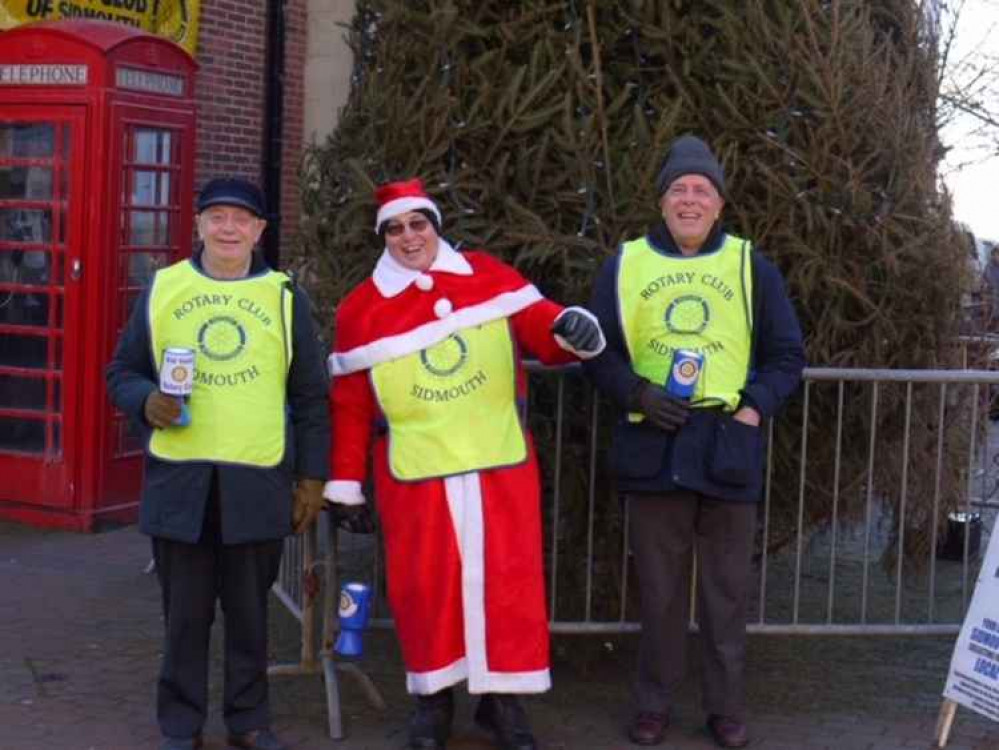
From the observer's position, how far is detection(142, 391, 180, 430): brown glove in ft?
16.1

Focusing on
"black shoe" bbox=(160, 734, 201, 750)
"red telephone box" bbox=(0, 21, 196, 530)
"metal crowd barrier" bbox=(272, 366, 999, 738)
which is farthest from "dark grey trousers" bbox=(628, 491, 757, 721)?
"red telephone box" bbox=(0, 21, 196, 530)

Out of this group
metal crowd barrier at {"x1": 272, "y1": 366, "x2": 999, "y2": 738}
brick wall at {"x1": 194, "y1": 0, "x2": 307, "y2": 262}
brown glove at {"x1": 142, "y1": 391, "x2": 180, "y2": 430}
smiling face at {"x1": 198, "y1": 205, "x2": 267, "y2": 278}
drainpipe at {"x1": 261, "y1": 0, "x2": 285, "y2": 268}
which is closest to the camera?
brown glove at {"x1": 142, "y1": 391, "x2": 180, "y2": 430}

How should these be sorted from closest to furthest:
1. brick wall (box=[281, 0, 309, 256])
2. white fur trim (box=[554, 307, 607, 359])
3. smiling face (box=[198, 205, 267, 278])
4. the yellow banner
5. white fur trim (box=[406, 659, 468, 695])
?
Answer: white fur trim (box=[554, 307, 607, 359])
smiling face (box=[198, 205, 267, 278])
white fur trim (box=[406, 659, 468, 695])
the yellow banner
brick wall (box=[281, 0, 309, 256])

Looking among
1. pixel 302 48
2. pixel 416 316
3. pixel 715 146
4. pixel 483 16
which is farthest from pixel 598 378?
pixel 302 48

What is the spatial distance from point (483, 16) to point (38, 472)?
4.38 metres

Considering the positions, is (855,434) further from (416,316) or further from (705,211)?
(416,316)

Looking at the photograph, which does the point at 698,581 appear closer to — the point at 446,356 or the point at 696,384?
the point at 696,384

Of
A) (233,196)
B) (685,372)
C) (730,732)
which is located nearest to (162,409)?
(233,196)

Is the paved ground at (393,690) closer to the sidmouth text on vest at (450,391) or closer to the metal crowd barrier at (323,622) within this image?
the metal crowd barrier at (323,622)

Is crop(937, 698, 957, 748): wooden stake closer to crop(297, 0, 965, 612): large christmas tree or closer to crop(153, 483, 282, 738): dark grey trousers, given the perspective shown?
crop(297, 0, 965, 612): large christmas tree

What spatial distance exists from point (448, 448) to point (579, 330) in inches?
21.9

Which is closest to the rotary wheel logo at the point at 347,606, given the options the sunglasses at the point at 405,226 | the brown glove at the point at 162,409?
the brown glove at the point at 162,409

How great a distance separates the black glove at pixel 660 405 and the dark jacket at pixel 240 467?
3.23 ft

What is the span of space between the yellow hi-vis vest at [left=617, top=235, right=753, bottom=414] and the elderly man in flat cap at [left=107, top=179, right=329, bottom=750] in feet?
3.34
